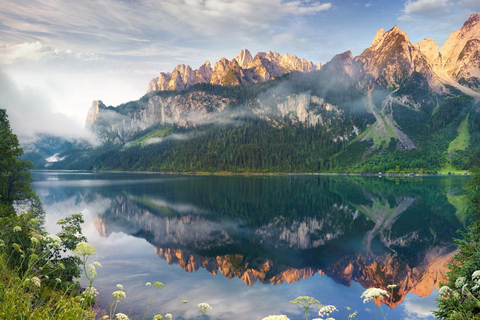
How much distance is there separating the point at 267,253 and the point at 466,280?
30340 mm

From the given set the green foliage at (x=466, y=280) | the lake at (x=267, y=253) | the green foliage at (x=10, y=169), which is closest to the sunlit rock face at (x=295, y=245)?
the lake at (x=267, y=253)

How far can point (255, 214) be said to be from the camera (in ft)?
223

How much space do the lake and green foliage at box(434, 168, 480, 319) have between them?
4109mm

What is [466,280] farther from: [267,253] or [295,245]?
[295,245]

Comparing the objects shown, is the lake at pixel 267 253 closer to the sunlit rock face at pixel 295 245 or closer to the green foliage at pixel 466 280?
the sunlit rock face at pixel 295 245

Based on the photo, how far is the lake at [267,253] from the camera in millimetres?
26750

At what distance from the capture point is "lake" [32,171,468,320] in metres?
26.8

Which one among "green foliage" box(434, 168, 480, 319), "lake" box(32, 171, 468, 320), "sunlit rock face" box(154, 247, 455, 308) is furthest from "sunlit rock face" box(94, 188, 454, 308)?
"green foliage" box(434, 168, 480, 319)

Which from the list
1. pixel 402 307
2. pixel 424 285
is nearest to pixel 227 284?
pixel 402 307

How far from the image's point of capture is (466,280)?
1343 cm

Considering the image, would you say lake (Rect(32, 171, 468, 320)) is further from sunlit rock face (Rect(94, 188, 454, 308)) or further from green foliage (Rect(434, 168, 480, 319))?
green foliage (Rect(434, 168, 480, 319))

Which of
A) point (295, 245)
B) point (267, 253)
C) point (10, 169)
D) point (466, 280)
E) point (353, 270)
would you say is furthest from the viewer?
point (295, 245)

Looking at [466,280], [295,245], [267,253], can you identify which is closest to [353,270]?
[295,245]

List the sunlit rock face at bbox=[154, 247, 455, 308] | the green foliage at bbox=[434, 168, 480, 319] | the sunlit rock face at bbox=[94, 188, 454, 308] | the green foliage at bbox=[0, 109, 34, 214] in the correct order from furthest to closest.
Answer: the green foliage at bbox=[0, 109, 34, 214] → the sunlit rock face at bbox=[94, 188, 454, 308] → the sunlit rock face at bbox=[154, 247, 455, 308] → the green foliage at bbox=[434, 168, 480, 319]
